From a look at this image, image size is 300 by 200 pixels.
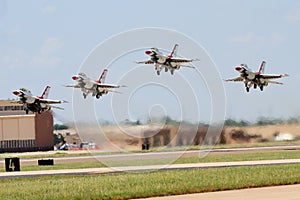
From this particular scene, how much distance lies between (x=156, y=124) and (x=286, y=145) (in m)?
34.3

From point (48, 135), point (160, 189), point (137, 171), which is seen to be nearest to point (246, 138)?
point (137, 171)

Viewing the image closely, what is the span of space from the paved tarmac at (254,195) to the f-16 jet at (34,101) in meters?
69.3

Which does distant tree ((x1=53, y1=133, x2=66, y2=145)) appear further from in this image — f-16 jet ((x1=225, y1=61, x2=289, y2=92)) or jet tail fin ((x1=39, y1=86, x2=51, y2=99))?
f-16 jet ((x1=225, y1=61, x2=289, y2=92))

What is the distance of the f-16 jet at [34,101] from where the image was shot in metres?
99.1

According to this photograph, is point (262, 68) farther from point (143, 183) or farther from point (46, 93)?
point (143, 183)

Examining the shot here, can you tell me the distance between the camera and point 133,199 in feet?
98.4

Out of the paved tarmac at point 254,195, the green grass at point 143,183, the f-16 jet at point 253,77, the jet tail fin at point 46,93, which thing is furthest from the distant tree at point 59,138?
the paved tarmac at point 254,195

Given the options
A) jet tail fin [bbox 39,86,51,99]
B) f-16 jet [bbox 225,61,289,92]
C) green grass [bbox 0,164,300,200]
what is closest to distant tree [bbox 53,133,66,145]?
jet tail fin [bbox 39,86,51,99]

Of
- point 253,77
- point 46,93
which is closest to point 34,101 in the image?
point 46,93

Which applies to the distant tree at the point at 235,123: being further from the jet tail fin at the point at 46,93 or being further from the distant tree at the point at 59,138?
the distant tree at the point at 59,138

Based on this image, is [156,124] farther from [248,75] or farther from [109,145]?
[248,75]

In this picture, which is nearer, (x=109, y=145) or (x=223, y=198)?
(x=223, y=198)

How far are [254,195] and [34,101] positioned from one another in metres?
75.3

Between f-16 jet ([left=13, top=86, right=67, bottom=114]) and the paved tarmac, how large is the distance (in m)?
69.3
